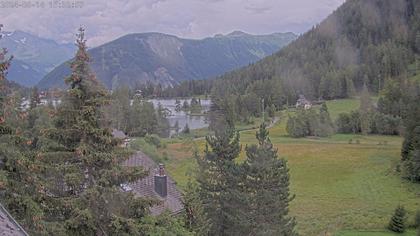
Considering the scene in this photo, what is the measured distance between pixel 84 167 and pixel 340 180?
52080 mm

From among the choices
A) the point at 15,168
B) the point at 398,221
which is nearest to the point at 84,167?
the point at 15,168

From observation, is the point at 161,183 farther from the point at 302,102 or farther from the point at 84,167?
the point at 302,102

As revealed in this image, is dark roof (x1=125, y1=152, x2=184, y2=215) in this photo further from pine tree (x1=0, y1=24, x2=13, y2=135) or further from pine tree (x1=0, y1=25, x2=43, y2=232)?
pine tree (x1=0, y1=24, x2=13, y2=135)

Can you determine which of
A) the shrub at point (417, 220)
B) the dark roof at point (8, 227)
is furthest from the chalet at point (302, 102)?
the dark roof at point (8, 227)

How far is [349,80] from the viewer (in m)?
147

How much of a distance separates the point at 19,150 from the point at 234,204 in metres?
15.1

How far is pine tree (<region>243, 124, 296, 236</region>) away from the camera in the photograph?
2577 cm

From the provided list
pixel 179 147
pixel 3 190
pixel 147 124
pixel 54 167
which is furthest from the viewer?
pixel 147 124

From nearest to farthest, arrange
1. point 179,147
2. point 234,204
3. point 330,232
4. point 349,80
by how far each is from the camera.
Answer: point 234,204 < point 330,232 < point 179,147 < point 349,80

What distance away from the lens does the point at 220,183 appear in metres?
→ 27.2

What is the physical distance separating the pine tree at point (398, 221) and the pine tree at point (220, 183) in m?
20.4

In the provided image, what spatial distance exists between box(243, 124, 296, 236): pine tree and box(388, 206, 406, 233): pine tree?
57.4 ft

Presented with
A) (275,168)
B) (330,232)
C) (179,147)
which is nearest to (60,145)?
(275,168)

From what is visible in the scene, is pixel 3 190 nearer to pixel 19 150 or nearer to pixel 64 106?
pixel 19 150
